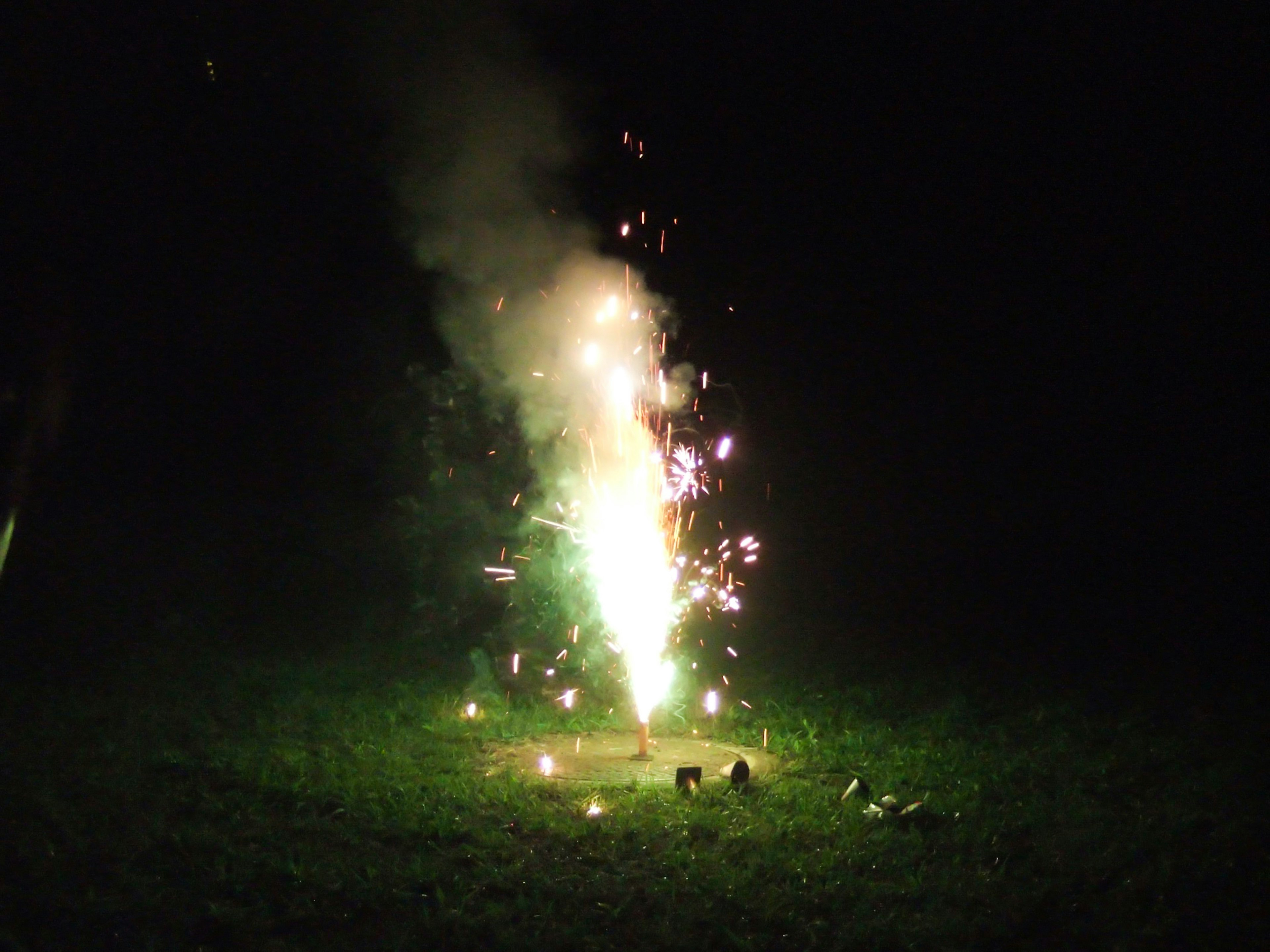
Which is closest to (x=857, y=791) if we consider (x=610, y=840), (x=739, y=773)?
(x=739, y=773)

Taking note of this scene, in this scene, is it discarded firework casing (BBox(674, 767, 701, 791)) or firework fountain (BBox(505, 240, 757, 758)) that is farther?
firework fountain (BBox(505, 240, 757, 758))

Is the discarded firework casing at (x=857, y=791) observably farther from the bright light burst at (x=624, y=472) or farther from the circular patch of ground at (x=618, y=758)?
the bright light burst at (x=624, y=472)

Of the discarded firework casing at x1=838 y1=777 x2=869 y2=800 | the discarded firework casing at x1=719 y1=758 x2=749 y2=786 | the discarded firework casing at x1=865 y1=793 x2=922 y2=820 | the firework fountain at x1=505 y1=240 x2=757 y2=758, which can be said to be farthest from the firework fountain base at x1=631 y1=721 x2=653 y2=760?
the discarded firework casing at x1=865 y1=793 x2=922 y2=820

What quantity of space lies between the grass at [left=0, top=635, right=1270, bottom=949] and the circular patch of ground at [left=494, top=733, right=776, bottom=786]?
223 millimetres

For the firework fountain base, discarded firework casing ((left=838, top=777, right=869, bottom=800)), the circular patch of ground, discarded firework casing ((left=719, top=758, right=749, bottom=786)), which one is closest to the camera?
discarded firework casing ((left=838, top=777, right=869, bottom=800))

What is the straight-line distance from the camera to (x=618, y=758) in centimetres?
718

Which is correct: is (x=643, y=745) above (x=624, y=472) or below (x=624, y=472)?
below

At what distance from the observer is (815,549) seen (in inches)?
560

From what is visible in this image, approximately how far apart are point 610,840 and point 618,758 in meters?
1.71

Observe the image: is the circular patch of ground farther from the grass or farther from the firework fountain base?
the grass

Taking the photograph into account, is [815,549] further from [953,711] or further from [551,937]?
[551,937]

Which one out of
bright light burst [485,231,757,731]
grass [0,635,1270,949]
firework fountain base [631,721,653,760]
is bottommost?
grass [0,635,1270,949]

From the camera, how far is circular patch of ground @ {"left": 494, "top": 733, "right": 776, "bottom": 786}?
670 centimetres

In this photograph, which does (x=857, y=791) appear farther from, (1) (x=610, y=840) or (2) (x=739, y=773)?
(1) (x=610, y=840)
